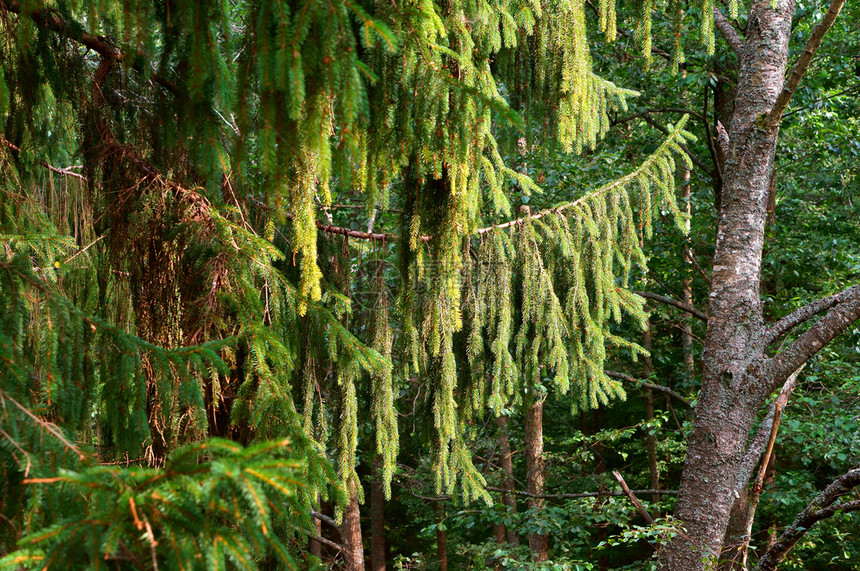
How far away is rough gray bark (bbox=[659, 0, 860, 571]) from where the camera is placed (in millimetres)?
3445

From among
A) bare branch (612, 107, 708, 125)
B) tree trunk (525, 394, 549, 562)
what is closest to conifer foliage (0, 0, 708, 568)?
bare branch (612, 107, 708, 125)

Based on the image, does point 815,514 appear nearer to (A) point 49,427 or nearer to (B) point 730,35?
(B) point 730,35

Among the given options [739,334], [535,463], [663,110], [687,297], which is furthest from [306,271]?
[687,297]

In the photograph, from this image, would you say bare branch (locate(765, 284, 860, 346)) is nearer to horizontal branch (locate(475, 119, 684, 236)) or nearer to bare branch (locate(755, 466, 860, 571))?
bare branch (locate(755, 466, 860, 571))

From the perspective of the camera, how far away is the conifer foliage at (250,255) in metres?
1.35

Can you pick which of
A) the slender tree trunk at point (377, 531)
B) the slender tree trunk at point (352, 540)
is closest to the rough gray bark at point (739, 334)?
the slender tree trunk at point (352, 540)

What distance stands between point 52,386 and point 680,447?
23.9 ft

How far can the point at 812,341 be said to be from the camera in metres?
3.29

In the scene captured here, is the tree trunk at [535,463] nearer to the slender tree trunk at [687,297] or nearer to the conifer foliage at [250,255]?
the slender tree trunk at [687,297]

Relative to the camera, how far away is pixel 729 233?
12.0ft

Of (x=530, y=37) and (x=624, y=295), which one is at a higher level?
(x=530, y=37)

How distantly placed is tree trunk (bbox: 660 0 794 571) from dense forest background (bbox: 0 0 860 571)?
0.01 m

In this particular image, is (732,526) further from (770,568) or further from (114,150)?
(114,150)

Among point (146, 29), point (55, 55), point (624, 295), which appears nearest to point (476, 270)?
point (624, 295)
